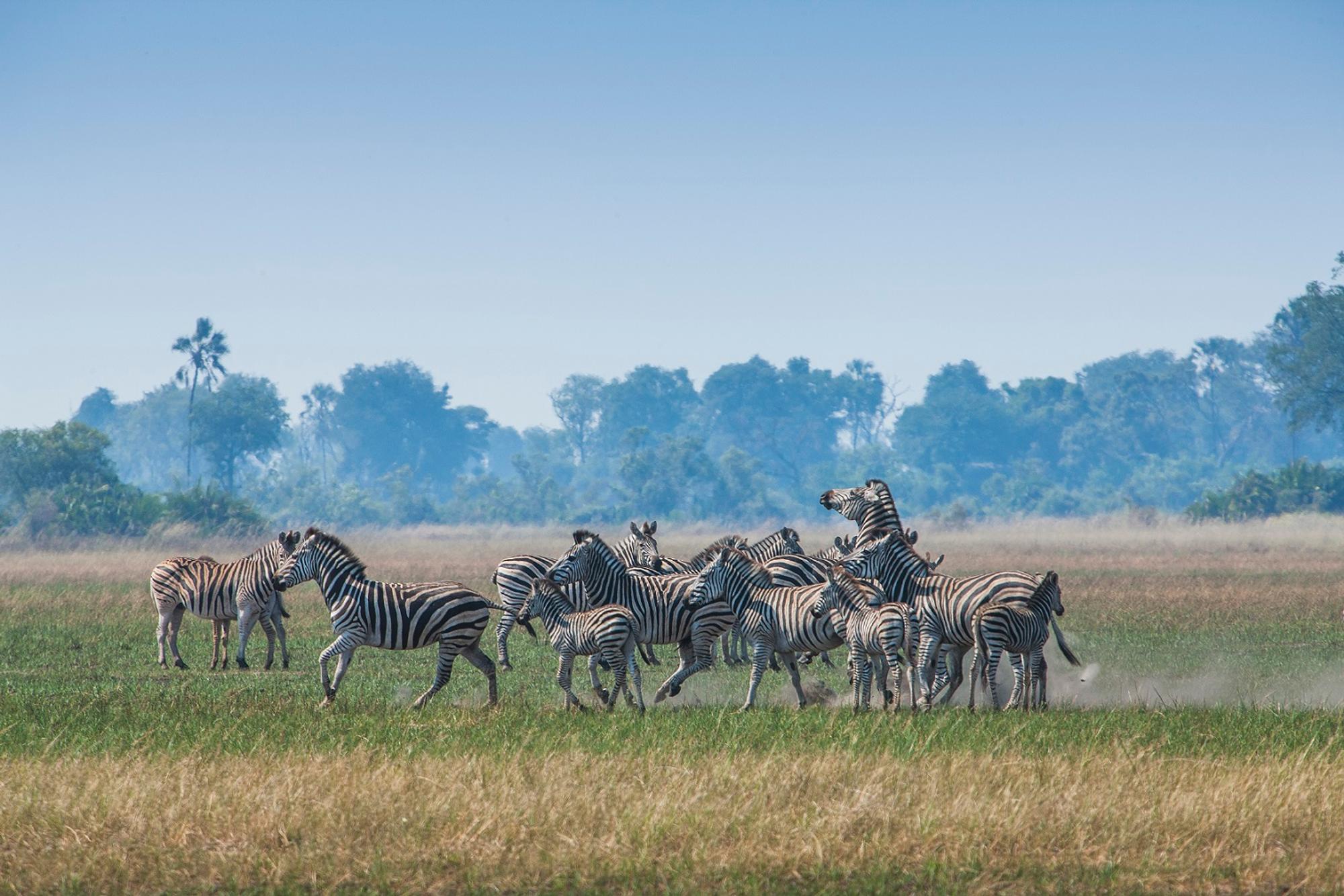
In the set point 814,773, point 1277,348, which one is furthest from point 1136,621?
point 1277,348

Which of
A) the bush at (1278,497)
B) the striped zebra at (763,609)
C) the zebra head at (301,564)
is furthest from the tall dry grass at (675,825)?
the bush at (1278,497)

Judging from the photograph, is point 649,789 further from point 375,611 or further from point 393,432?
point 393,432

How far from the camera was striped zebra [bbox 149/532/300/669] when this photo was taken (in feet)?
66.9

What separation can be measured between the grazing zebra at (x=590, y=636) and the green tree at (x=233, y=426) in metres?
92.4

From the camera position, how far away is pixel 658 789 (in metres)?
11.1

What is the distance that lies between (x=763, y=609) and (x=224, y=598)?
8.95m

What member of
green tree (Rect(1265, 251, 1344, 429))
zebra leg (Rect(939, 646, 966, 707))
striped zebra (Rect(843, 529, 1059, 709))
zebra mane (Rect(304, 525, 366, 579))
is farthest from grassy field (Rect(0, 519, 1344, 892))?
green tree (Rect(1265, 251, 1344, 429))

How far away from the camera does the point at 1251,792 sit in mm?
11109

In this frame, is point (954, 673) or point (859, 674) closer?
point (859, 674)

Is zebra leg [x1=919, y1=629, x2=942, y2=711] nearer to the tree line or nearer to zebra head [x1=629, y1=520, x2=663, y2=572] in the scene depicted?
zebra head [x1=629, y1=520, x2=663, y2=572]

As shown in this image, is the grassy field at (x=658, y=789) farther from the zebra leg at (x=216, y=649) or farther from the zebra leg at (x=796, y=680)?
the zebra leg at (x=216, y=649)

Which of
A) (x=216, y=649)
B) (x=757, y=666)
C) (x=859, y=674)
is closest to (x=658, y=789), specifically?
(x=757, y=666)

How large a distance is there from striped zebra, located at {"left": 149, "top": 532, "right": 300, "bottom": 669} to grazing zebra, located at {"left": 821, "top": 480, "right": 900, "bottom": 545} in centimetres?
775

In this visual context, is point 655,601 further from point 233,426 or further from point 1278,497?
point 233,426
